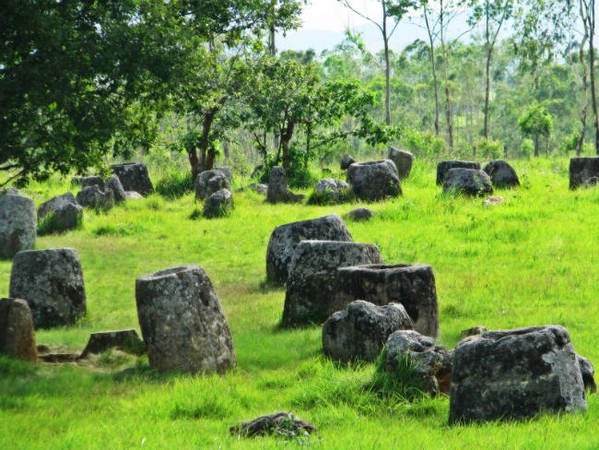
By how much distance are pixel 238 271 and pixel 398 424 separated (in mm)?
12334

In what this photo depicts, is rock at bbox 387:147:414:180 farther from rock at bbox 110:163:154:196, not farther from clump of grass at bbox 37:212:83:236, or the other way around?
clump of grass at bbox 37:212:83:236

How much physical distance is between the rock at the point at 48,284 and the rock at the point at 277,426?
8.88m

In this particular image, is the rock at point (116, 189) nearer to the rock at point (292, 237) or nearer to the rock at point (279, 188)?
the rock at point (279, 188)

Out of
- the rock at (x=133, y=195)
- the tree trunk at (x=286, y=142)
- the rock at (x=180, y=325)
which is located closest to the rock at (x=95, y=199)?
the rock at (x=133, y=195)

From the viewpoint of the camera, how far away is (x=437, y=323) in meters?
13.6

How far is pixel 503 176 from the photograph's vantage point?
30.9m

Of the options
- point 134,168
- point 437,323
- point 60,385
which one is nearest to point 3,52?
point 60,385

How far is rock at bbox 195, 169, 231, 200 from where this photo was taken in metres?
32.9

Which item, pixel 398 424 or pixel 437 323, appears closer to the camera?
pixel 398 424

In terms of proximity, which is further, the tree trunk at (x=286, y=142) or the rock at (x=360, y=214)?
the tree trunk at (x=286, y=142)

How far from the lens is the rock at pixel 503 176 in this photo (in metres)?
30.8

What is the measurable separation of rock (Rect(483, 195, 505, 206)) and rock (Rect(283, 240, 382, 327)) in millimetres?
11669

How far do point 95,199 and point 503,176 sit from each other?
1435cm

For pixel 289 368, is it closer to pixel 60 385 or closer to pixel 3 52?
pixel 60 385
